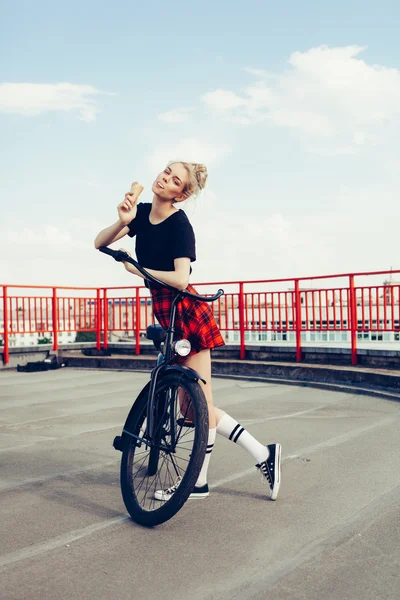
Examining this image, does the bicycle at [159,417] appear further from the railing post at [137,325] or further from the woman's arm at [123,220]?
the railing post at [137,325]

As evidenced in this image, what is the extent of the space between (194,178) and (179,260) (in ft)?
Result: 1.70

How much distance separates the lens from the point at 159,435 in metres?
3.54

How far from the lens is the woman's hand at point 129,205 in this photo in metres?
3.53

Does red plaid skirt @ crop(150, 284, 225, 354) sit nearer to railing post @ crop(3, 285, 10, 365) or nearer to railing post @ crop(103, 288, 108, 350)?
railing post @ crop(3, 285, 10, 365)

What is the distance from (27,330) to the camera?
524 inches

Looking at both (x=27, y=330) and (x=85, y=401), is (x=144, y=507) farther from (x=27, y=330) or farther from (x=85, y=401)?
(x=27, y=330)

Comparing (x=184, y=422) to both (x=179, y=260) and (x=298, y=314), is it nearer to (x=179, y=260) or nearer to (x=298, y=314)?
(x=179, y=260)

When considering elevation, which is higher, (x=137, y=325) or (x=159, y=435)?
(x=137, y=325)

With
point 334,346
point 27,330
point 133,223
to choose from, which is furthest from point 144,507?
point 27,330

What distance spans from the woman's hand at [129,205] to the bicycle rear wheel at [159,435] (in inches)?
33.0

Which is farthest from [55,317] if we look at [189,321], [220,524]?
[220,524]

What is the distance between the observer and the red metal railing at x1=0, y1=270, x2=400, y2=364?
10.3 metres

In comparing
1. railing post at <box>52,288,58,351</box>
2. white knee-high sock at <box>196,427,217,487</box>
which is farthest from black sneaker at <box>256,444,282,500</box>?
railing post at <box>52,288,58,351</box>

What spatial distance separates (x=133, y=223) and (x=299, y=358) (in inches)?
308
